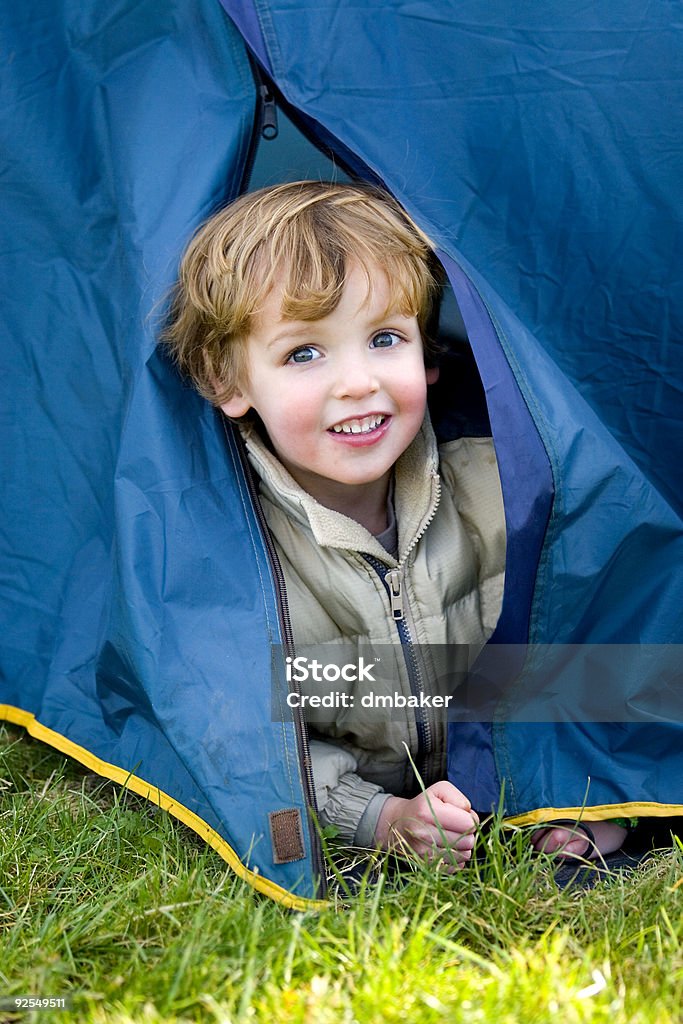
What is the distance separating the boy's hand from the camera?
1.53 meters

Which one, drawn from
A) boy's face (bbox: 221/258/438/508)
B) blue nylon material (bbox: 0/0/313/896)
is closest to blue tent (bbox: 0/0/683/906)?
blue nylon material (bbox: 0/0/313/896)

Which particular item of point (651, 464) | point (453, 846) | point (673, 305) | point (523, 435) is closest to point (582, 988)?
point (453, 846)

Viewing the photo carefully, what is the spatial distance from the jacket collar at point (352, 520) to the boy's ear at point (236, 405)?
0.13ft

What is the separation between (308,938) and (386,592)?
0.65m

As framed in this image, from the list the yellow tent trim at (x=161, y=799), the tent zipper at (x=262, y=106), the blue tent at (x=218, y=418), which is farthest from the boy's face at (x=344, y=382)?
the yellow tent trim at (x=161, y=799)

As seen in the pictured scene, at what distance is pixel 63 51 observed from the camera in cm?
187

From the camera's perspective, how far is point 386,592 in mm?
1784

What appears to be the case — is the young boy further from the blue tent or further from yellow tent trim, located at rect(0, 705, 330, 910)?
yellow tent trim, located at rect(0, 705, 330, 910)

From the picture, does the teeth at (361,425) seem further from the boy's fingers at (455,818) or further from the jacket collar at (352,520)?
the boy's fingers at (455,818)

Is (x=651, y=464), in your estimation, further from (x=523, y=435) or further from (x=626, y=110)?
(x=626, y=110)

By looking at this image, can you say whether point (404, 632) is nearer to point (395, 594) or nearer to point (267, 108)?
point (395, 594)

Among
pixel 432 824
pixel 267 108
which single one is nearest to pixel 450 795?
pixel 432 824

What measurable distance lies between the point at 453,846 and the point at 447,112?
1.05 meters

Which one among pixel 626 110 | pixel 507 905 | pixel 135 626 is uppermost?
pixel 626 110
